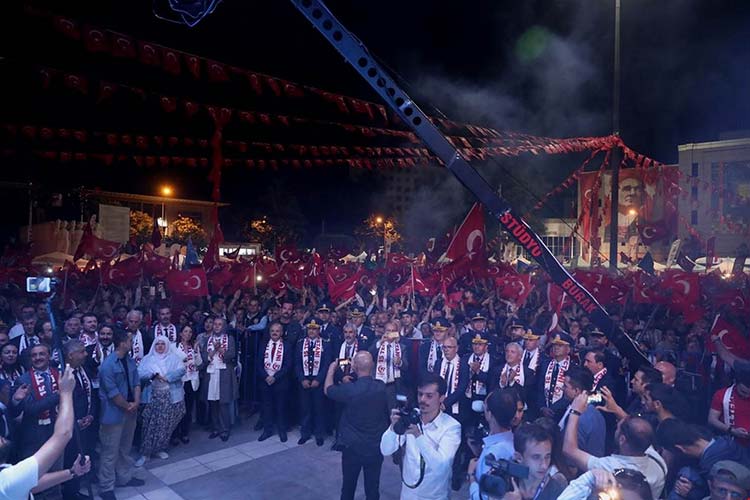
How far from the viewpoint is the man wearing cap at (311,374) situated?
7816 mm

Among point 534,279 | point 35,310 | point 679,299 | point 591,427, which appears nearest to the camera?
point 591,427

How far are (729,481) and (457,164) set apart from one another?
3.70m

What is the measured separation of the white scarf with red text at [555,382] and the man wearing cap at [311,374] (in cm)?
318

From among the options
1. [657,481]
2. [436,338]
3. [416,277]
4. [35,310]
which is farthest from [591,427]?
[35,310]

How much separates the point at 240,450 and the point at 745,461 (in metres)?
5.90

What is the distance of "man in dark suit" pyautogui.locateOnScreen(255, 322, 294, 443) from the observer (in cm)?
792

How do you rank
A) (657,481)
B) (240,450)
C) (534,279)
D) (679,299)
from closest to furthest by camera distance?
(657,481), (240,450), (679,299), (534,279)

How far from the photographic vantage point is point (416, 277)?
38.7 feet

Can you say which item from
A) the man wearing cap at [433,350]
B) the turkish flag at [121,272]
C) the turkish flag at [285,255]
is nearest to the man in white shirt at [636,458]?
the man wearing cap at [433,350]

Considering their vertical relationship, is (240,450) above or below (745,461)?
below

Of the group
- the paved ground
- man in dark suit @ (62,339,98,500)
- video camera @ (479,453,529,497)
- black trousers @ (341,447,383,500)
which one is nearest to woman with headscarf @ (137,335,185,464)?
the paved ground

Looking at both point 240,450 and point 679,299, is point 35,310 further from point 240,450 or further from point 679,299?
point 679,299

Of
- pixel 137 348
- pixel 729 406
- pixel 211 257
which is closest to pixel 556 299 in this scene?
pixel 729 406

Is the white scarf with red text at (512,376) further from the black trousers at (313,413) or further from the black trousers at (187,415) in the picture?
the black trousers at (187,415)
